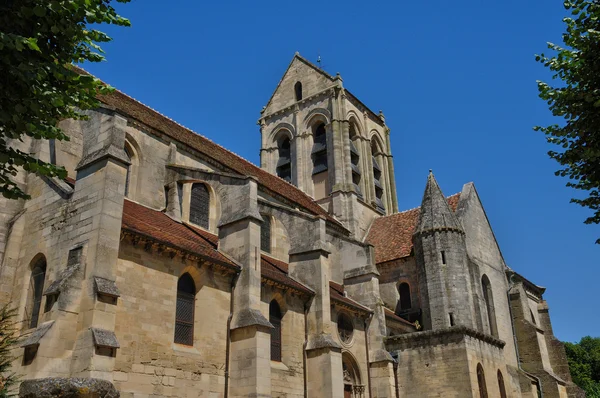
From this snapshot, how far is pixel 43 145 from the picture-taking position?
14312mm

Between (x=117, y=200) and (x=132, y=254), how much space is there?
1357mm

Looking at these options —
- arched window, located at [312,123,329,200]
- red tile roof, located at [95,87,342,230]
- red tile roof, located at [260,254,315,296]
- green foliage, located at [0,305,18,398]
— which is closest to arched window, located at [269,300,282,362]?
red tile roof, located at [260,254,315,296]

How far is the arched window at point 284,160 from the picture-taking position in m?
34.3

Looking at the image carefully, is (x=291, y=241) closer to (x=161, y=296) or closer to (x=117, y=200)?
(x=161, y=296)

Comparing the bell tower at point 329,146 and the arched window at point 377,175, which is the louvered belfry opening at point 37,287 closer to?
the bell tower at point 329,146

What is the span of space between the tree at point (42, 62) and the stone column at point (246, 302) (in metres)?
7.09

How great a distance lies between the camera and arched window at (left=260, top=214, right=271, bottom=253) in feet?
66.4

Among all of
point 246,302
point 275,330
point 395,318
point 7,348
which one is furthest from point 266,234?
point 7,348

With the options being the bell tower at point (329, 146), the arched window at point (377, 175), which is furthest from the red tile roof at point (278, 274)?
the arched window at point (377, 175)

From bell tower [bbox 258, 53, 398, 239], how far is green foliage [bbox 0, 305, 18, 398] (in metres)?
19.6

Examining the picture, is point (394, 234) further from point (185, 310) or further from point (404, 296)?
point (185, 310)

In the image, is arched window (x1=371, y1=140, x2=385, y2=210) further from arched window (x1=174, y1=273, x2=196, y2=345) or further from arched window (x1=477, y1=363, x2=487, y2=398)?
arched window (x1=174, y1=273, x2=196, y2=345)

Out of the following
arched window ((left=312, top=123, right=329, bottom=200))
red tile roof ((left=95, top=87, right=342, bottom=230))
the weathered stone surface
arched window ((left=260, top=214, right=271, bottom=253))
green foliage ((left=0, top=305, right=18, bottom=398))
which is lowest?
the weathered stone surface

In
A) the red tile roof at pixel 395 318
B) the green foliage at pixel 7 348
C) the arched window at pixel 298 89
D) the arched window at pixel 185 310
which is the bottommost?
the green foliage at pixel 7 348
